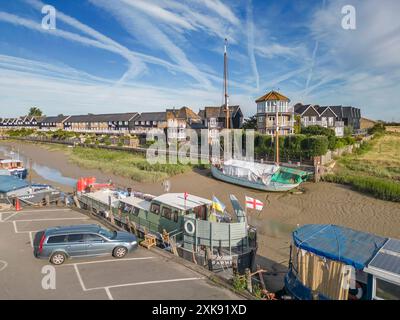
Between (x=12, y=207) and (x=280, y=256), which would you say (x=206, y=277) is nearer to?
(x=280, y=256)

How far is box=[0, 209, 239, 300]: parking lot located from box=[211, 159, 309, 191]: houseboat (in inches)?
775

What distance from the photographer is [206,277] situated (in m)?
11.9

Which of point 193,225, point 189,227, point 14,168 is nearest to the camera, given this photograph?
point 193,225

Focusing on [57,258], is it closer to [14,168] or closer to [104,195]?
[104,195]

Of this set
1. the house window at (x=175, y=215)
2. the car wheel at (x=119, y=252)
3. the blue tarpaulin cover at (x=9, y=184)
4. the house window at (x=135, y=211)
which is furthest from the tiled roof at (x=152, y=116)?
the car wheel at (x=119, y=252)

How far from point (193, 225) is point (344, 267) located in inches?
279

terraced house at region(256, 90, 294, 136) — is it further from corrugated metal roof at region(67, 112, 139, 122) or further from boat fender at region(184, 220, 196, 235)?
corrugated metal roof at region(67, 112, 139, 122)

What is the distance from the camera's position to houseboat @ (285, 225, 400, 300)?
922 centimetres

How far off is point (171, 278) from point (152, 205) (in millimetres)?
6316

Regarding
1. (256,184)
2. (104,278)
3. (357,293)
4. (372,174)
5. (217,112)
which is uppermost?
(217,112)

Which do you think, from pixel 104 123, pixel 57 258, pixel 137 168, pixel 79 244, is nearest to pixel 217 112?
pixel 137 168

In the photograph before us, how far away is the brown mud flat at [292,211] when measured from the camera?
62.3ft

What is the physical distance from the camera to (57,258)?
1291cm

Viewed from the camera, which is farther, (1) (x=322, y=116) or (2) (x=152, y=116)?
(2) (x=152, y=116)
